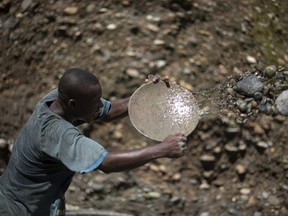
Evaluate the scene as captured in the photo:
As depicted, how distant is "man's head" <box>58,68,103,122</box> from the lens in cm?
220

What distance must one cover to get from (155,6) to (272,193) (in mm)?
1509

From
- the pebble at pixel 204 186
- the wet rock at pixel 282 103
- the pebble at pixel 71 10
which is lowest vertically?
the pebble at pixel 204 186

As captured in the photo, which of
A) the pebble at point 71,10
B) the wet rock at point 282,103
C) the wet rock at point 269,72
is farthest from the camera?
the pebble at point 71,10

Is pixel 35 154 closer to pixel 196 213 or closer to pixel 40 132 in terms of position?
pixel 40 132

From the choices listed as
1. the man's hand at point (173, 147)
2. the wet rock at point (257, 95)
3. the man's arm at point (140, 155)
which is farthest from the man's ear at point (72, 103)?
the wet rock at point (257, 95)

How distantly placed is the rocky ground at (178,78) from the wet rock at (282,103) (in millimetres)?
28

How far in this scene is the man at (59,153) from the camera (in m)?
2.13

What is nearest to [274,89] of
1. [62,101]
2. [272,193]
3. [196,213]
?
[272,193]

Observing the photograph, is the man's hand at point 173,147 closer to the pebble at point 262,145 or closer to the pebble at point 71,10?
the pebble at point 262,145

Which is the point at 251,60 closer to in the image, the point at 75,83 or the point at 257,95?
the point at 257,95

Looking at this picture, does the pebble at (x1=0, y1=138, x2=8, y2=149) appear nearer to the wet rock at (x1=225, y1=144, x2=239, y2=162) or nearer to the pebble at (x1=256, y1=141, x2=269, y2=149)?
the wet rock at (x1=225, y1=144, x2=239, y2=162)

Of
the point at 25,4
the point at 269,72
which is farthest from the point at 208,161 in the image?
→ the point at 25,4

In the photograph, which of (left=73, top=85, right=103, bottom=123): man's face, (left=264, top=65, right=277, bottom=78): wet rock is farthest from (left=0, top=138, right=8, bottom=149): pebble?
(left=264, top=65, right=277, bottom=78): wet rock

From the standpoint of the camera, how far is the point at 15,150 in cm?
245
